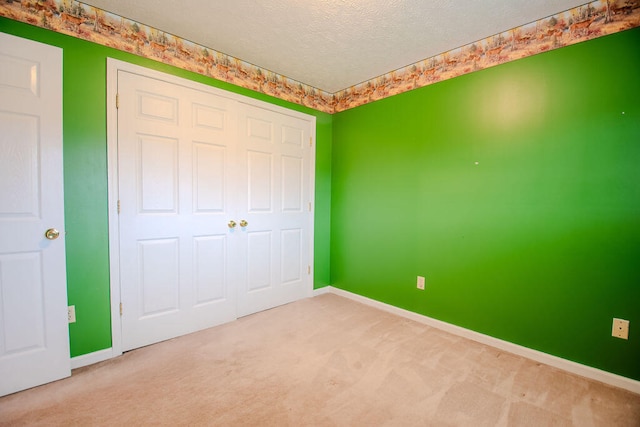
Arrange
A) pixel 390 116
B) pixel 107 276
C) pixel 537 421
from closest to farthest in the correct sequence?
pixel 537 421
pixel 107 276
pixel 390 116

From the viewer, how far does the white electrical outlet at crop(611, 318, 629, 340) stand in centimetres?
176

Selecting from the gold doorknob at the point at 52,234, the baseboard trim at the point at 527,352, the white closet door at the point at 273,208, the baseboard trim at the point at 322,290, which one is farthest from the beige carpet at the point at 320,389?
the baseboard trim at the point at 322,290

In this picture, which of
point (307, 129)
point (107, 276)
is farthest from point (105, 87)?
point (307, 129)

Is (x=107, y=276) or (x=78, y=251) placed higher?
(x=78, y=251)

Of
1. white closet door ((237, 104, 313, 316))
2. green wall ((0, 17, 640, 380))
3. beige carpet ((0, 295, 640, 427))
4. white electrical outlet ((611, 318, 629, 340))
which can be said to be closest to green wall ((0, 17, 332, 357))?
green wall ((0, 17, 640, 380))

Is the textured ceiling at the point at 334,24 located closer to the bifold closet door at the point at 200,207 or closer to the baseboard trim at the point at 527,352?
the bifold closet door at the point at 200,207

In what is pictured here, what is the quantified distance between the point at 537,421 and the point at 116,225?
9.82ft

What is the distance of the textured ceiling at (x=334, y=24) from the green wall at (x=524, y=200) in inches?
14.4

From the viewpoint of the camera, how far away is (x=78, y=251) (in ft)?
6.30

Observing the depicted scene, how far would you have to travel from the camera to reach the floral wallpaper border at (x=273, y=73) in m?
1.77

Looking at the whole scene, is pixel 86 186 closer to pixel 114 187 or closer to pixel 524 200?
pixel 114 187

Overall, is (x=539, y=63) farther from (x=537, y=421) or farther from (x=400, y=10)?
(x=537, y=421)

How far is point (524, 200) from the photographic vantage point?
2.12m

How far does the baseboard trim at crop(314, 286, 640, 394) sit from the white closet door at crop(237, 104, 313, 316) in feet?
3.63
